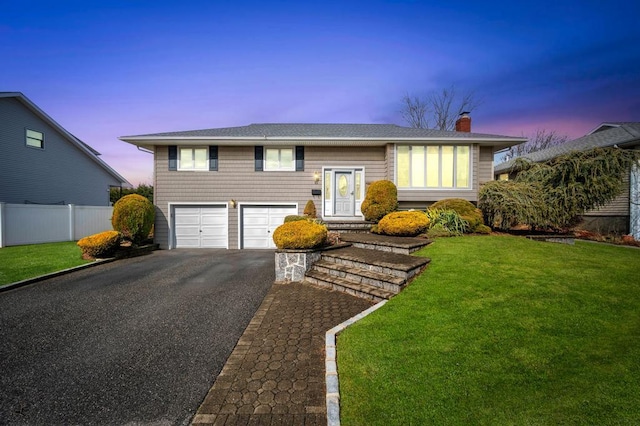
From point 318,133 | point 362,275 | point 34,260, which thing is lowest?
point 34,260

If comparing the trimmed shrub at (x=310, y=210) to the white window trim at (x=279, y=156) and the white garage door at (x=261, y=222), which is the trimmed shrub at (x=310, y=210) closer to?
the white garage door at (x=261, y=222)

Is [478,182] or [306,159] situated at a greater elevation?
[306,159]

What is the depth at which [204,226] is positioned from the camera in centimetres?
1259

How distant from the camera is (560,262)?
561cm

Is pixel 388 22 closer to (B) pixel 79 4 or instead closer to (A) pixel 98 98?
(B) pixel 79 4

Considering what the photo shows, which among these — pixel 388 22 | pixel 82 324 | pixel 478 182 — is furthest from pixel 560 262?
pixel 388 22

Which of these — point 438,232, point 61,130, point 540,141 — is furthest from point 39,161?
Answer: point 540,141

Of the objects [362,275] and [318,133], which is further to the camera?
[318,133]

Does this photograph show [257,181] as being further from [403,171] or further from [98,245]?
[403,171]

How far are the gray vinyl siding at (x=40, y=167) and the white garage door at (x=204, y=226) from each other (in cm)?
1069

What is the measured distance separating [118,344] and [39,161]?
19.5 m

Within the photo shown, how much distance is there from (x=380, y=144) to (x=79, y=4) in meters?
12.6

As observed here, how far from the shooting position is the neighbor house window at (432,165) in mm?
11977

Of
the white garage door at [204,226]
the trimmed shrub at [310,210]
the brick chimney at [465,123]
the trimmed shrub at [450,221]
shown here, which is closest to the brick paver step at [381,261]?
the trimmed shrub at [450,221]
